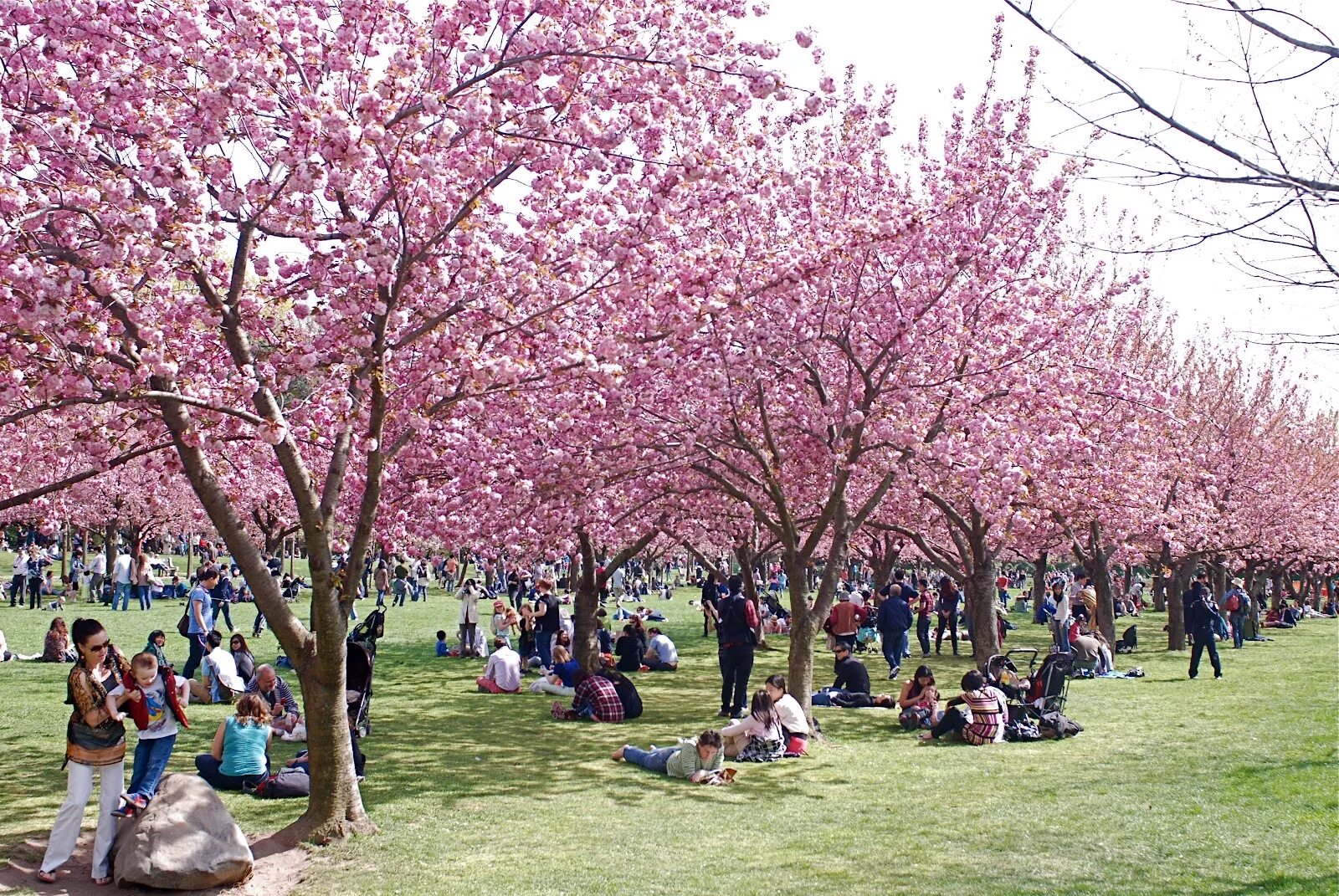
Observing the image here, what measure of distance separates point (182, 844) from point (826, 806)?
5485mm

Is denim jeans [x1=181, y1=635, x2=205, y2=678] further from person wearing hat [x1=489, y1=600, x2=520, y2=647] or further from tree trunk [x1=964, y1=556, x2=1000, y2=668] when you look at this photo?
tree trunk [x1=964, y1=556, x2=1000, y2=668]

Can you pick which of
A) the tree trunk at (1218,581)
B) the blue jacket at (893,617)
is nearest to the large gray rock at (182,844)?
the blue jacket at (893,617)

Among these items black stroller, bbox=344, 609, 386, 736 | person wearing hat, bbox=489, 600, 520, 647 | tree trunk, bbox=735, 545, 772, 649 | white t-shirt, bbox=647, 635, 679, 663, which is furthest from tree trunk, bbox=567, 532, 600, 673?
black stroller, bbox=344, 609, 386, 736

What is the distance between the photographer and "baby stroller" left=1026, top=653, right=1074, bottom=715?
48.9 feet

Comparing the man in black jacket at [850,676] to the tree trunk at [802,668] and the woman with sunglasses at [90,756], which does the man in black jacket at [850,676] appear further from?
the woman with sunglasses at [90,756]

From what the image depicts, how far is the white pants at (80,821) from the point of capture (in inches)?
308

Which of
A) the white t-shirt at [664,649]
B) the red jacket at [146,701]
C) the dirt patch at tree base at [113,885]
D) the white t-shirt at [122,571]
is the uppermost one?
the white t-shirt at [122,571]

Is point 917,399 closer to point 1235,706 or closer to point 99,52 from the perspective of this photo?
point 1235,706

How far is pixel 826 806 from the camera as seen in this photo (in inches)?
414

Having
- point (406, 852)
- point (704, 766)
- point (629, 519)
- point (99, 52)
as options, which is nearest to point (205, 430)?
point (99, 52)

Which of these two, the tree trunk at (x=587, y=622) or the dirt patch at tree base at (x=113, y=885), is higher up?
the tree trunk at (x=587, y=622)

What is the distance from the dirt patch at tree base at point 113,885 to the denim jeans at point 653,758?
14.1 feet

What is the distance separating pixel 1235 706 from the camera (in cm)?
1686

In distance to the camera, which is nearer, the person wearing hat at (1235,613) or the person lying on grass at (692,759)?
the person lying on grass at (692,759)
